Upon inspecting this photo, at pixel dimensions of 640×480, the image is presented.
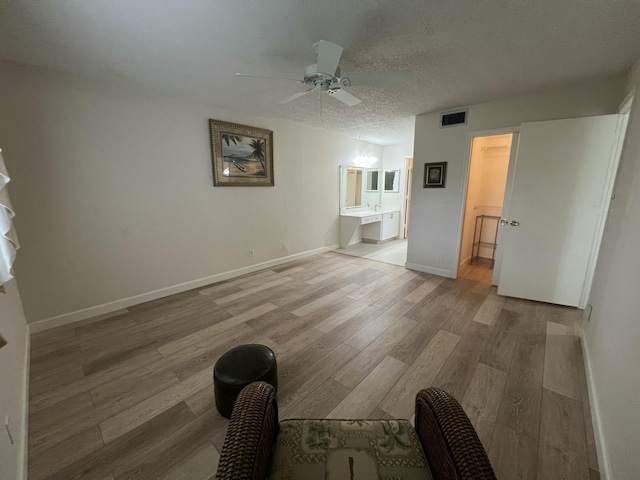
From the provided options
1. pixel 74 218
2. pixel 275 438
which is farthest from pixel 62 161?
pixel 275 438

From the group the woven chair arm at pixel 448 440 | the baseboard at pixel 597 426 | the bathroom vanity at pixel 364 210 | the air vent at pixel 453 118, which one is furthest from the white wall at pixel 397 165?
the woven chair arm at pixel 448 440

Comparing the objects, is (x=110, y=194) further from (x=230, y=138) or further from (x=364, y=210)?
(x=364, y=210)

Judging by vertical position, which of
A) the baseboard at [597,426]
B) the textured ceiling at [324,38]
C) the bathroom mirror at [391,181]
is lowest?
the baseboard at [597,426]

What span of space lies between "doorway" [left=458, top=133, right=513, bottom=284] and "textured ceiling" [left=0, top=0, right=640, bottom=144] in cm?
166

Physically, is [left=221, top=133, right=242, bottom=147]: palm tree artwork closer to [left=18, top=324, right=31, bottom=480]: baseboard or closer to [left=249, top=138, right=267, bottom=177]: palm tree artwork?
[left=249, top=138, right=267, bottom=177]: palm tree artwork

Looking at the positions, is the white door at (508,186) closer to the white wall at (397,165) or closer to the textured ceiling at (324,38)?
the textured ceiling at (324,38)

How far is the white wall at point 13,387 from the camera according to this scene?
1134 millimetres

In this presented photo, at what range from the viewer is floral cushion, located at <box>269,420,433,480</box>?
0.84 metres

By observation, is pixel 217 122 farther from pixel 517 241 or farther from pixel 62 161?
pixel 517 241

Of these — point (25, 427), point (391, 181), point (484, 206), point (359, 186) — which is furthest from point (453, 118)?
point (25, 427)

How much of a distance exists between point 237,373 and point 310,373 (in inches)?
24.0

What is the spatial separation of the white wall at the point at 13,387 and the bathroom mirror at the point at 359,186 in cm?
488

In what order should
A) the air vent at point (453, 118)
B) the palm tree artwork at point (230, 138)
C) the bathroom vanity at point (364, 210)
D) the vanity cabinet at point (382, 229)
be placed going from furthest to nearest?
the vanity cabinet at point (382, 229), the bathroom vanity at point (364, 210), the palm tree artwork at point (230, 138), the air vent at point (453, 118)

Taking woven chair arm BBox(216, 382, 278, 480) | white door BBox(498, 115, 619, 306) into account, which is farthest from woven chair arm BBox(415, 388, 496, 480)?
white door BBox(498, 115, 619, 306)
